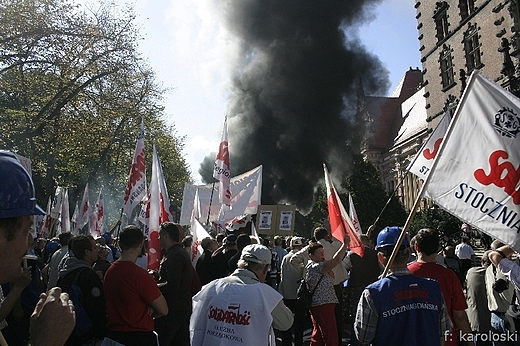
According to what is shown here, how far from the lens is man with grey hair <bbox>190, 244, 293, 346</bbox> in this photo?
3594 mm

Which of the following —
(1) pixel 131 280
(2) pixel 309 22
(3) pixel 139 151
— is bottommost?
(1) pixel 131 280

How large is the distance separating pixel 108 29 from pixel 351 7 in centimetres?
2930

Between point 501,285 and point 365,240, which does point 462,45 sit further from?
point 501,285

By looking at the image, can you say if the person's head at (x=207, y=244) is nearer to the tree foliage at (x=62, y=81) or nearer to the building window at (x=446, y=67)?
the tree foliage at (x=62, y=81)

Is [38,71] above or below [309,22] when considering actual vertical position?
below

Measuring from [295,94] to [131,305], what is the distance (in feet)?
129

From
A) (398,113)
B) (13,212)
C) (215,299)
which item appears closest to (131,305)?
(215,299)

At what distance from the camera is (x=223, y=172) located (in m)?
10.7

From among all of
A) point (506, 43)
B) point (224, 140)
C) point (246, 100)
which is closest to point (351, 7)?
point (246, 100)

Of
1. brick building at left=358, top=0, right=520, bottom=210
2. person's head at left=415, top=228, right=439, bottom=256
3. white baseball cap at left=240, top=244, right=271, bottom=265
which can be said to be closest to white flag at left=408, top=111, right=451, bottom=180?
person's head at left=415, top=228, right=439, bottom=256

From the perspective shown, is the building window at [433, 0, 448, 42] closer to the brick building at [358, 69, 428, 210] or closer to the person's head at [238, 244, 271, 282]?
the brick building at [358, 69, 428, 210]

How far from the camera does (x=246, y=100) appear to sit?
4491 cm

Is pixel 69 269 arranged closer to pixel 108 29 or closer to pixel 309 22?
pixel 108 29

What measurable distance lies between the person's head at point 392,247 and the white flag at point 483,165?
45cm
